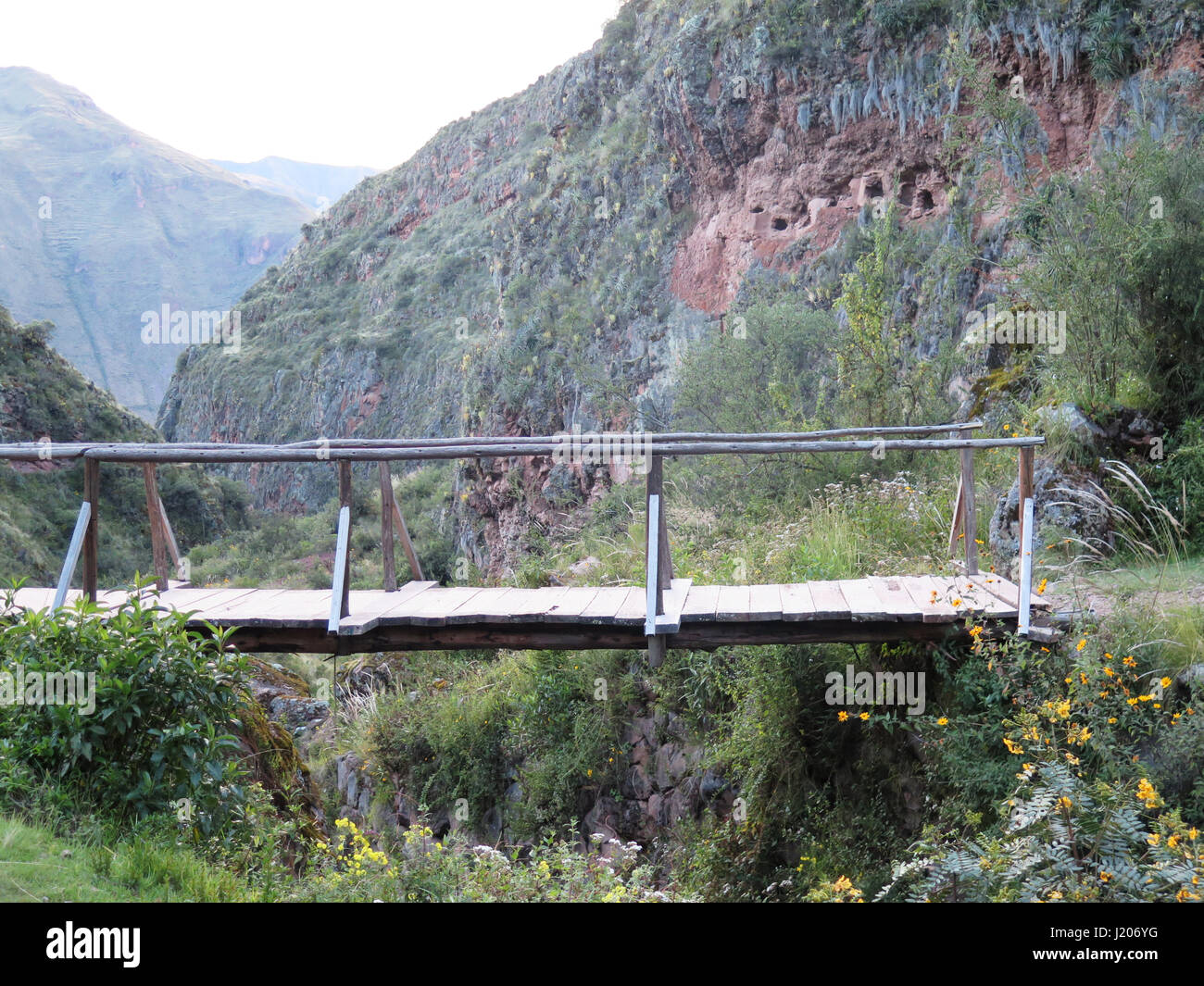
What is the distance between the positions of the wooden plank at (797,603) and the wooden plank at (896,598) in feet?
1.22

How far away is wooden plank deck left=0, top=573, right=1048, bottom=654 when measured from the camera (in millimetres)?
4476

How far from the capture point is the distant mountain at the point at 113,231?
74.9m

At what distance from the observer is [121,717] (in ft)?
11.4

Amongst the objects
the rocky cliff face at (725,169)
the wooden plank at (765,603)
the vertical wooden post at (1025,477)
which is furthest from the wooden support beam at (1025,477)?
the rocky cliff face at (725,169)

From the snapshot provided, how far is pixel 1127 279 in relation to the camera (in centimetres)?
578

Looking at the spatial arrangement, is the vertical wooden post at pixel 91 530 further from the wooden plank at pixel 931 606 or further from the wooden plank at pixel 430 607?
the wooden plank at pixel 931 606

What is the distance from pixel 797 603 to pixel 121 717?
3.21 m

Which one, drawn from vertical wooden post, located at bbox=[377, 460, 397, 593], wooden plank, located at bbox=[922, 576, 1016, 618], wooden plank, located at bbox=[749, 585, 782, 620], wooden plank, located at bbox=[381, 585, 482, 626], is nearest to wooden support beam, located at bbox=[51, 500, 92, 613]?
vertical wooden post, located at bbox=[377, 460, 397, 593]

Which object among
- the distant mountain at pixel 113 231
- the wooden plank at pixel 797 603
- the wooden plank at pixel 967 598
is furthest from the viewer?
the distant mountain at pixel 113 231

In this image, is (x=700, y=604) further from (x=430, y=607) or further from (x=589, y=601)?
(x=430, y=607)

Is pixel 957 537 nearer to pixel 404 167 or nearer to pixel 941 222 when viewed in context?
pixel 941 222

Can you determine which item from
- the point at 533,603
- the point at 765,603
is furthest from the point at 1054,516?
the point at 533,603
